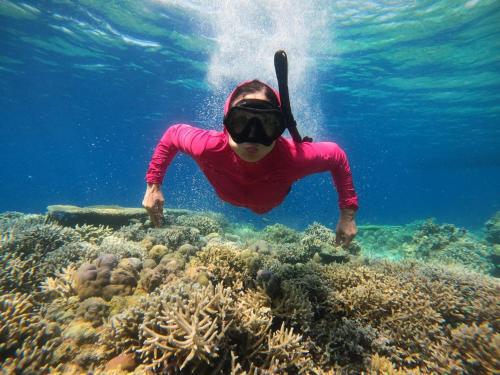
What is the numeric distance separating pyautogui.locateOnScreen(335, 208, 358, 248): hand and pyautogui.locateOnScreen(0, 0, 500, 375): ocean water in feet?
3.21

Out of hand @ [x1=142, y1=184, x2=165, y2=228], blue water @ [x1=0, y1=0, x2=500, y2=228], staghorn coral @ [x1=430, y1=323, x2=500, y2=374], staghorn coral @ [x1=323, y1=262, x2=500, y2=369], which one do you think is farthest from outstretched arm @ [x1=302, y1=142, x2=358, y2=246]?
blue water @ [x1=0, y1=0, x2=500, y2=228]

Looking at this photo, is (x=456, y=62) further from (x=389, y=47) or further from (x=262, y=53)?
(x=262, y=53)

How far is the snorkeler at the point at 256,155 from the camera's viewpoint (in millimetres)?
3639

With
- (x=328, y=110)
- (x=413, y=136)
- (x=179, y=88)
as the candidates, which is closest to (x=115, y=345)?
(x=179, y=88)

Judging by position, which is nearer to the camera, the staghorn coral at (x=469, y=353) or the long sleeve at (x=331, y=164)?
the staghorn coral at (x=469, y=353)

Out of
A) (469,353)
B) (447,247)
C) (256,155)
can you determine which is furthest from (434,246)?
(256,155)

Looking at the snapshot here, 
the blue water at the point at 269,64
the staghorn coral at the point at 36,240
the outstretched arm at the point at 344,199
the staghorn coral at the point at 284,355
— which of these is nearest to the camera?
the staghorn coral at the point at 284,355

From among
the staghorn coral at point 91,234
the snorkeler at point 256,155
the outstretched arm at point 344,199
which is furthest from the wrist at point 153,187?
the staghorn coral at point 91,234

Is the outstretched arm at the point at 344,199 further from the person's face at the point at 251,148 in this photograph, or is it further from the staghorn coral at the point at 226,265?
the staghorn coral at the point at 226,265

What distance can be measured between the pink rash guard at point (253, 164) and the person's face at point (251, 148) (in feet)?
0.65

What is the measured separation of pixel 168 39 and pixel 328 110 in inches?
859

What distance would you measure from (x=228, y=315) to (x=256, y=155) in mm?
2139

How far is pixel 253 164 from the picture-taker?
4.11 meters

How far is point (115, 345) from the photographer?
10.7 feet
